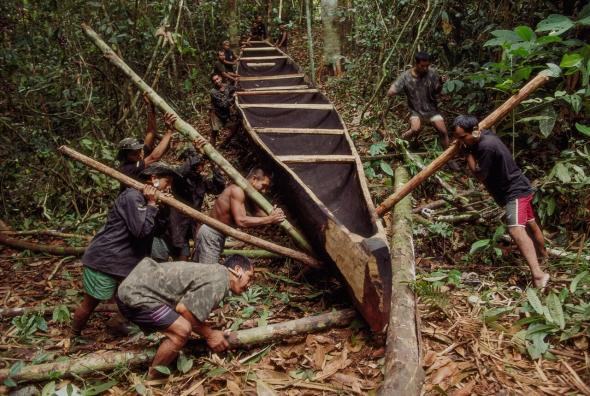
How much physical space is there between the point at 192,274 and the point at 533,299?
91.2 inches

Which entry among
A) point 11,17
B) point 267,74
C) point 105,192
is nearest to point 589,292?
point 105,192

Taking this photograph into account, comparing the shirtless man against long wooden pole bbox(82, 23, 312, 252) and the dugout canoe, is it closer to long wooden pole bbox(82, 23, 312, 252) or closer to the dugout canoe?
long wooden pole bbox(82, 23, 312, 252)

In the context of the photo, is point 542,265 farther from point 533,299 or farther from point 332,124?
point 332,124

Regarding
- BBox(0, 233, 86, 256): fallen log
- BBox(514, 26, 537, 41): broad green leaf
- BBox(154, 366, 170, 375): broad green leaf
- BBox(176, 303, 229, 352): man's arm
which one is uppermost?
BBox(514, 26, 537, 41): broad green leaf

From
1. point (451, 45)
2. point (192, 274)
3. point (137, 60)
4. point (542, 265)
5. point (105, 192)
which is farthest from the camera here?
point (137, 60)

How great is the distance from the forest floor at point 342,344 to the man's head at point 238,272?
51cm

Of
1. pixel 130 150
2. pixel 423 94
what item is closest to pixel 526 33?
pixel 423 94

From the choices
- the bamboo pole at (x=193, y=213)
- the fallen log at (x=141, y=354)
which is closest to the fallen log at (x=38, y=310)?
the fallen log at (x=141, y=354)

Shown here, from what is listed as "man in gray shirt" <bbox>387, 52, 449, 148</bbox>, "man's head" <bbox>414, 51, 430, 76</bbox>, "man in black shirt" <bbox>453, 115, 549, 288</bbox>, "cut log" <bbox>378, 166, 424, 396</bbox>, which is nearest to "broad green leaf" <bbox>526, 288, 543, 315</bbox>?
"man in black shirt" <bbox>453, 115, 549, 288</bbox>

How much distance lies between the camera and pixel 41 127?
5.63 metres

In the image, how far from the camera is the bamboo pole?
298cm

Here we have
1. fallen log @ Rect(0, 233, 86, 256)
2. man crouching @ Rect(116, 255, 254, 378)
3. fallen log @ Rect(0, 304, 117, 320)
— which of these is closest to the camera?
man crouching @ Rect(116, 255, 254, 378)

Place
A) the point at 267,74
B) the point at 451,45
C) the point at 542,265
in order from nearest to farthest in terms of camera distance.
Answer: the point at 542,265, the point at 451,45, the point at 267,74

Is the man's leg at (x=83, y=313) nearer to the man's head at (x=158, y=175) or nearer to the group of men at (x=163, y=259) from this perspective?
the group of men at (x=163, y=259)
